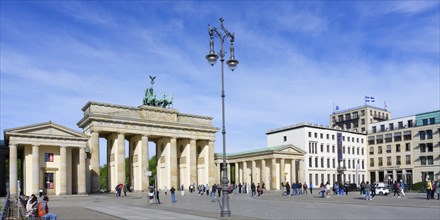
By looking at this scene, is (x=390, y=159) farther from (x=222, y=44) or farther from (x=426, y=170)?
(x=222, y=44)

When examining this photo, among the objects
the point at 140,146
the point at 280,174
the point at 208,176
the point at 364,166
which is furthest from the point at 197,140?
the point at 364,166

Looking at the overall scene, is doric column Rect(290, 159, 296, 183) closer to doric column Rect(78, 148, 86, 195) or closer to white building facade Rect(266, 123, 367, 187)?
white building facade Rect(266, 123, 367, 187)

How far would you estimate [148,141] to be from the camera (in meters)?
76.4

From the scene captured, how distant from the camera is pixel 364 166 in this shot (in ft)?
382

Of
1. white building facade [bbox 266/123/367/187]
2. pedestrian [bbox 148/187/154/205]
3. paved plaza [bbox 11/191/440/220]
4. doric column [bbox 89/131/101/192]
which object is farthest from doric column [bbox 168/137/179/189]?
white building facade [bbox 266/123/367/187]

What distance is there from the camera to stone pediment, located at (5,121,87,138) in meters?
51.7

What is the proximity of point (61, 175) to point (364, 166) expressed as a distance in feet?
273

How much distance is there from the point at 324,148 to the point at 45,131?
69.2 meters

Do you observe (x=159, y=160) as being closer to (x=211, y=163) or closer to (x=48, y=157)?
(x=211, y=163)

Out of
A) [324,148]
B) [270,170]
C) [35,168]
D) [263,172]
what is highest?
[324,148]

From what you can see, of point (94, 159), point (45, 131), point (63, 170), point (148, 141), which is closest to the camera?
point (45, 131)

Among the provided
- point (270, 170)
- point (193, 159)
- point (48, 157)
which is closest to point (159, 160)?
point (193, 159)

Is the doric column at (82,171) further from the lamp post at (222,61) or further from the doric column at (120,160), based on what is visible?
Answer: the lamp post at (222,61)

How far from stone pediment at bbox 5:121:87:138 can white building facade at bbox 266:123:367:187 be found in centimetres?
5780
